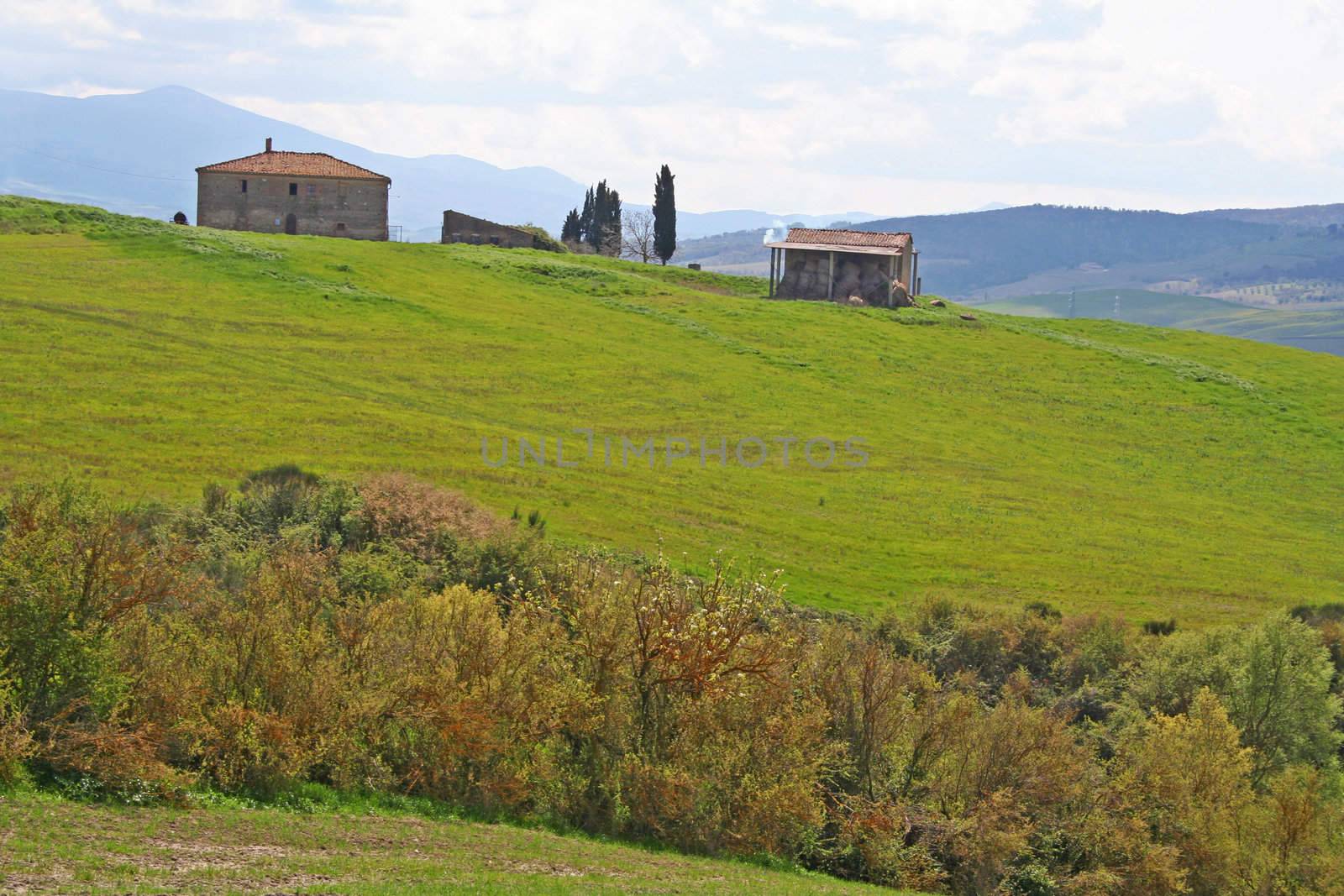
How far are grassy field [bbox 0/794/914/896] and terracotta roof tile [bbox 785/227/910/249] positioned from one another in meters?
66.2

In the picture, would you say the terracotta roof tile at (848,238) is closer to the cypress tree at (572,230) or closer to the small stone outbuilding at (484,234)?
the small stone outbuilding at (484,234)

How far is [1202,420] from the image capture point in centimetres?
6322

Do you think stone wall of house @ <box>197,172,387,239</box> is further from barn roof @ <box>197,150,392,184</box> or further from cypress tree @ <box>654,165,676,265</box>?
cypress tree @ <box>654,165,676,265</box>

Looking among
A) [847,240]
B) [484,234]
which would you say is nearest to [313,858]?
[847,240]

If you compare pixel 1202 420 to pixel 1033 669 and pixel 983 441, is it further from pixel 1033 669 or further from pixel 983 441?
pixel 1033 669

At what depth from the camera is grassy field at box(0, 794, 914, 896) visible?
16.6 meters

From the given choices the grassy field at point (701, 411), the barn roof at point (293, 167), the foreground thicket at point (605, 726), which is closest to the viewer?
the foreground thicket at point (605, 726)

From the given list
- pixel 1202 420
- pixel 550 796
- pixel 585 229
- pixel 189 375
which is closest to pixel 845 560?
pixel 550 796

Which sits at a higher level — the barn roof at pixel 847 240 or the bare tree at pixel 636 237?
the bare tree at pixel 636 237

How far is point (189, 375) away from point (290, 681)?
95.0ft

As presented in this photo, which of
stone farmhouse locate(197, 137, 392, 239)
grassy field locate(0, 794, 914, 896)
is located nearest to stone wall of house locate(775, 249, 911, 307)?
stone farmhouse locate(197, 137, 392, 239)

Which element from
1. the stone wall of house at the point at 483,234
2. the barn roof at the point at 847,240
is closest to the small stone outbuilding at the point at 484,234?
the stone wall of house at the point at 483,234

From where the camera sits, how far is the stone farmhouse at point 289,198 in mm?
85438

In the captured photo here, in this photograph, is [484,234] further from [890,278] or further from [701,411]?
[701,411]
